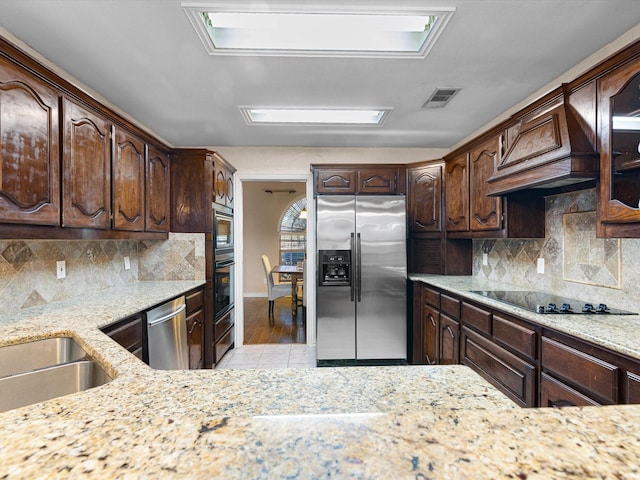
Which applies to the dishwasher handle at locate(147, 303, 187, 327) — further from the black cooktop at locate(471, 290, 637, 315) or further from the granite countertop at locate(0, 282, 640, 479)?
the black cooktop at locate(471, 290, 637, 315)

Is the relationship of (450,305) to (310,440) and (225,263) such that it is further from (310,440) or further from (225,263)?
(310,440)

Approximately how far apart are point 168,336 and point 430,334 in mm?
2340

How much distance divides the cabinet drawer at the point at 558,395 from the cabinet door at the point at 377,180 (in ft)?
7.86

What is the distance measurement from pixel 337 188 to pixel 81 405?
3.14m

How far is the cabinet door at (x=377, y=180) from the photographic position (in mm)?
3578

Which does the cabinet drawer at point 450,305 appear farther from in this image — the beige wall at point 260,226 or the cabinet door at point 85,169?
the beige wall at point 260,226

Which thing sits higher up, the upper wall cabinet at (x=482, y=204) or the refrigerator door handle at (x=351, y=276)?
the upper wall cabinet at (x=482, y=204)

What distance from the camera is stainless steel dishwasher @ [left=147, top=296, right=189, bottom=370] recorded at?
214 cm

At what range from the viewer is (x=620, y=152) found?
58.7 inches

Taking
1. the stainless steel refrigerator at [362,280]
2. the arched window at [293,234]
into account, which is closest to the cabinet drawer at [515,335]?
the stainless steel refrigerator at [362,280]

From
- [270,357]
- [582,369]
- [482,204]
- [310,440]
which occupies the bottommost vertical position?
[270,357]

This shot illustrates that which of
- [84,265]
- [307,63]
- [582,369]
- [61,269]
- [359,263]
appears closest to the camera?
[582,369]

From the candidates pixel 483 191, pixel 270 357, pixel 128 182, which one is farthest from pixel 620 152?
pixel 270 357

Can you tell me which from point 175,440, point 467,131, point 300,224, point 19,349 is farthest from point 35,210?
point 300,224
